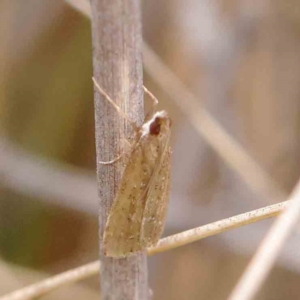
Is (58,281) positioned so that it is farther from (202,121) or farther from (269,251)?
(202,121)

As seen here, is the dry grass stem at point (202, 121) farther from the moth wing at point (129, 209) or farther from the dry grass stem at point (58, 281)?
the dry grass stem at point (58, 281)

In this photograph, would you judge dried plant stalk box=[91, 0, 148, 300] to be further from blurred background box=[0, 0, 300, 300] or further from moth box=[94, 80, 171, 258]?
blurred background box=[0, 0, 300, 300]

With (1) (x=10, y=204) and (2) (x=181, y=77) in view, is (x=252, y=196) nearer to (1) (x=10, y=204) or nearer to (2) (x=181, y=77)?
(2) (x=181, y=77)

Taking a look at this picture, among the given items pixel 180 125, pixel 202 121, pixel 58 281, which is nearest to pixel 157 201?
pixel 58 281

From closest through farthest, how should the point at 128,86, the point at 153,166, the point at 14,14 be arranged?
the point at 128,86 < the point at 153,166 < the point at 14,14

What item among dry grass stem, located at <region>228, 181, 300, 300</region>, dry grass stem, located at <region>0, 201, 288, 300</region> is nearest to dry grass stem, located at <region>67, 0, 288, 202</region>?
dry grass stem, located at <region>0, 201, 288, 300</region>

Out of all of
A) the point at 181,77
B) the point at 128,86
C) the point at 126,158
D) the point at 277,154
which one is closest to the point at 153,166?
the point at 126,158

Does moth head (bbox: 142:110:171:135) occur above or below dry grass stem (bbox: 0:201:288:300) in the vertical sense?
above
